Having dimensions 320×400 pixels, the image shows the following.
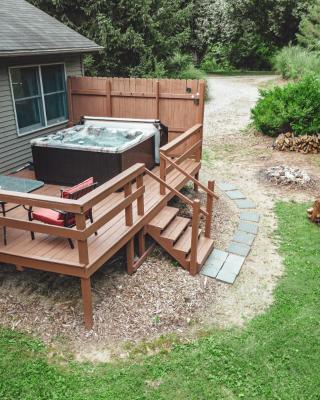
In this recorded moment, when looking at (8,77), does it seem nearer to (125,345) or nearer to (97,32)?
(125,345)

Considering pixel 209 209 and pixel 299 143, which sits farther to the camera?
pixel 299 143

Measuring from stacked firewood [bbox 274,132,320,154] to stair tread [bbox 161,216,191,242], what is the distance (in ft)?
20.8

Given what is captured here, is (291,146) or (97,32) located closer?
(291,146)

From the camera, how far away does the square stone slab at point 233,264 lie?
5.86m

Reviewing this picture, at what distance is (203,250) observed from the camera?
6086 mm

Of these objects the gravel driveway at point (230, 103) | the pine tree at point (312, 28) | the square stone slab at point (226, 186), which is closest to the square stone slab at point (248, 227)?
the square stone slab at point (226, 186)

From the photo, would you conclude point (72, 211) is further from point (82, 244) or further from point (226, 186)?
point (226, 186)

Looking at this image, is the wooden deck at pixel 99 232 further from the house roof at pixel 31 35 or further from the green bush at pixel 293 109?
the green bush at pixel 293 109

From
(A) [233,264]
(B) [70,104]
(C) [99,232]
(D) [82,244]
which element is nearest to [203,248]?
(A) [233,264]

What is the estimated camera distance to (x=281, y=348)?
4.40m

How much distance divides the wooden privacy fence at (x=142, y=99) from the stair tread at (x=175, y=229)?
2605 mm

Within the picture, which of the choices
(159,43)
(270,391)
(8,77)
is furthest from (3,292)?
(159,43)

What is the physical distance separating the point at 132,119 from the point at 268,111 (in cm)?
599

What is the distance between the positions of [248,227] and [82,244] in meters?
3.89
